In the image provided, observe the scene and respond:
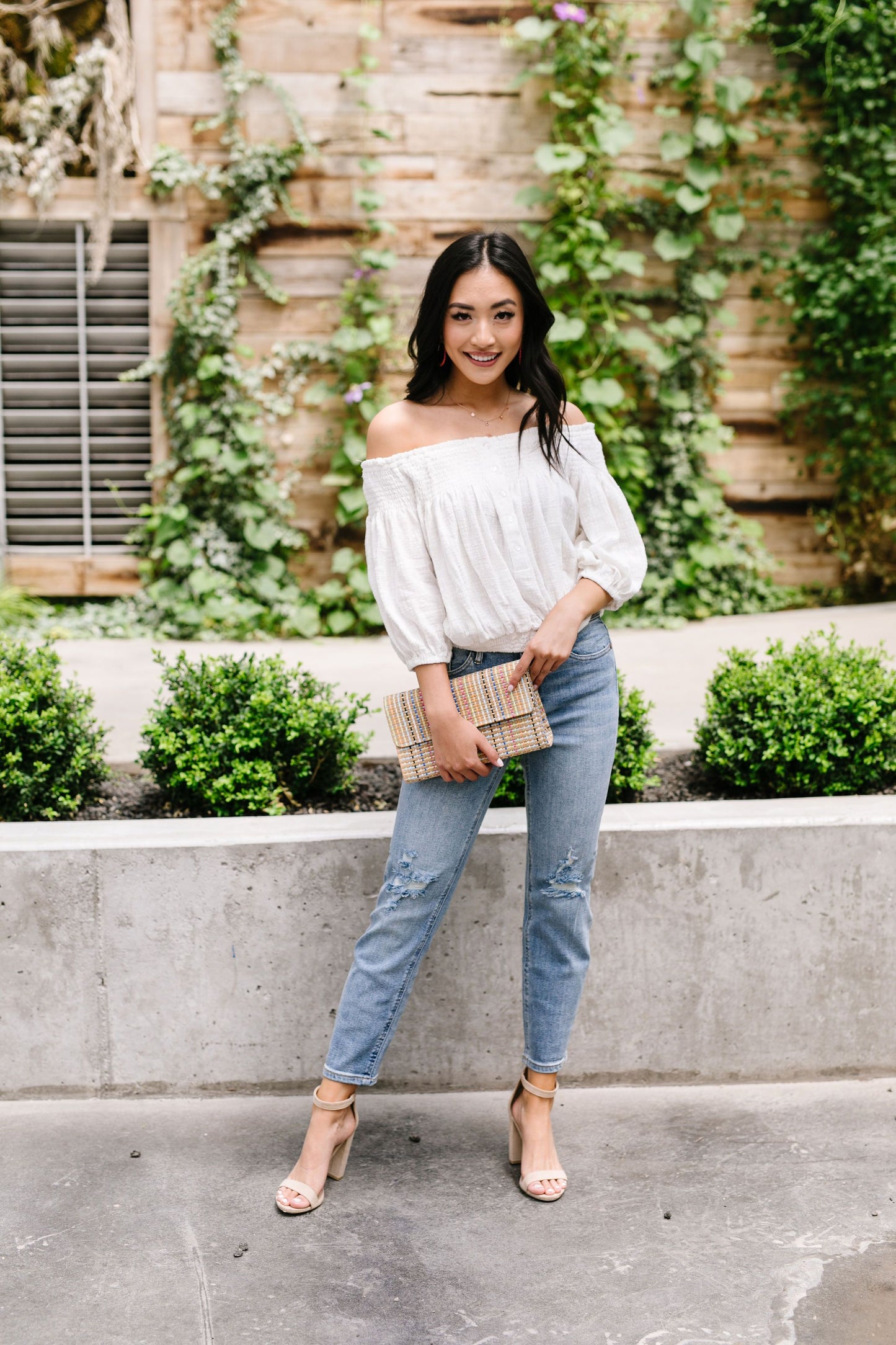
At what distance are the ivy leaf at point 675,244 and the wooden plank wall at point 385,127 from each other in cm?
16

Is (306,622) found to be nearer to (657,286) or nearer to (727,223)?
(657,286)

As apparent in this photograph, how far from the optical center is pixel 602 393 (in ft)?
17.2

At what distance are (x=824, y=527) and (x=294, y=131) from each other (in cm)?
290

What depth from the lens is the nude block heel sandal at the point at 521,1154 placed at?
7.18 ft

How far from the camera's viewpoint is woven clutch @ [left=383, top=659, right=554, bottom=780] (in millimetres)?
2031

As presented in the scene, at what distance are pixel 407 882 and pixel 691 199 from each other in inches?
161

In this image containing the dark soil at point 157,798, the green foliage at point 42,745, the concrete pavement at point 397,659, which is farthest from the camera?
the concrete pavement at point 397,659

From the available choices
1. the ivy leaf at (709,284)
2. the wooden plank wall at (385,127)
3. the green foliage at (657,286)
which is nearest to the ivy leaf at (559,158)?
the green foliage at (657,286)

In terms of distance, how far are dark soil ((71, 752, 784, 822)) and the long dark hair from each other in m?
0.99

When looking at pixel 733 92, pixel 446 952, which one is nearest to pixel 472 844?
pixel 446 952

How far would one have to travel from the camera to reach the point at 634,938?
2502 millimetres

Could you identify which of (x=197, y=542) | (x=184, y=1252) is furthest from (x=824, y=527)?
(x=184, y=1252)

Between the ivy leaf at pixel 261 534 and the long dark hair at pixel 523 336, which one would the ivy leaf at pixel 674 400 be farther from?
the long dark hair at pixel 523 336

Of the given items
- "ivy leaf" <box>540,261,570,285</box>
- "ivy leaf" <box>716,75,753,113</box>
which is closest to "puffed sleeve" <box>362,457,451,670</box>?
"ivy leaf" <box>540,261,570,285</box>
